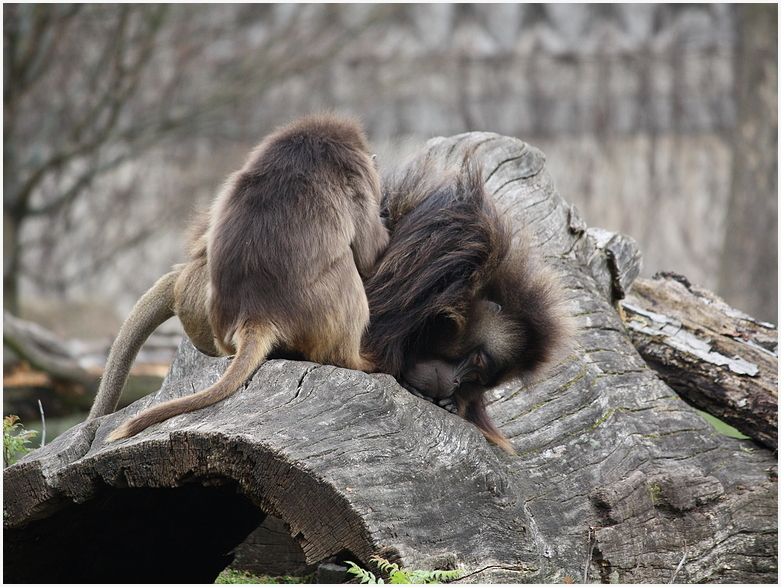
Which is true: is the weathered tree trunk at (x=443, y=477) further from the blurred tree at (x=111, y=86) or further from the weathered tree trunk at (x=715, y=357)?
the blurred tree at (x=111, y=86)

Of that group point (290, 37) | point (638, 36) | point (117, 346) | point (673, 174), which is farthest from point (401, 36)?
point (117, 346)

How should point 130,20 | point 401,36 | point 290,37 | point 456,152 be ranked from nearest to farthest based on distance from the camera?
point 456,152, point 130,20, point 290,37, point 401,36

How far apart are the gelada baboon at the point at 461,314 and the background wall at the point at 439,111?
7.58 metres

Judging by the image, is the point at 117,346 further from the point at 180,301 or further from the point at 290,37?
the point at 290,37

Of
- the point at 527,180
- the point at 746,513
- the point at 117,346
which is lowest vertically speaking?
the point at 746,513

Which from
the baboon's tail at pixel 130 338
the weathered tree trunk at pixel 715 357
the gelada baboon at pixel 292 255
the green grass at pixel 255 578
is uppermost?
the gelada baboon at pixel 292 255

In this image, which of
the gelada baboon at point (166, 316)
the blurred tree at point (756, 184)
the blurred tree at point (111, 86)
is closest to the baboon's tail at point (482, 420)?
the gelada baboon at point (166, 316)

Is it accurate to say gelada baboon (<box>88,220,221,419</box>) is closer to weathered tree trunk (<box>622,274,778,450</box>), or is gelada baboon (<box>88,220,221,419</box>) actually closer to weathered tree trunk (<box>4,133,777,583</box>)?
weathered tree trunk (<box>4,133,777,583</box>)

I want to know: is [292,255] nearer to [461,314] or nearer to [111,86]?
[461,314]

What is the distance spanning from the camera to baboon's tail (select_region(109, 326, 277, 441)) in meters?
2.72

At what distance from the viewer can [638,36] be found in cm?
1141

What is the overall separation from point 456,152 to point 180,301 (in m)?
1.90

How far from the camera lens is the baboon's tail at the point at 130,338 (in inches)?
156

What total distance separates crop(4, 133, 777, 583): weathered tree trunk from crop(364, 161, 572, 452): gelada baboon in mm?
338
